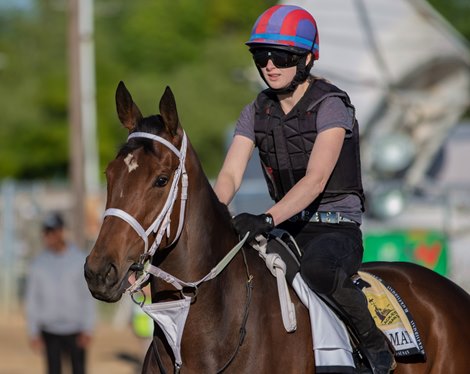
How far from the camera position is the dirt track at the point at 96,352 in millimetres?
16062

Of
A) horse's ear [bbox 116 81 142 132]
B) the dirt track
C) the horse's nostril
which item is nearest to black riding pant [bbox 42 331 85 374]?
the dirt track

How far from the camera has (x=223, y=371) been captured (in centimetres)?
550

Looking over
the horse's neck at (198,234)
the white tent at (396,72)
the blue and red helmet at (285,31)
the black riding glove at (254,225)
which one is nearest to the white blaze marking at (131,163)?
the horse's neck at (198,234)

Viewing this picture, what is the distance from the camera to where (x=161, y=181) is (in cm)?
522

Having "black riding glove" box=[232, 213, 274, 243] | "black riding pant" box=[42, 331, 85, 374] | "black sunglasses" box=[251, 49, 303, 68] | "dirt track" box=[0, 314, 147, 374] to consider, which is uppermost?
"black sunglasses" box=[251, 49, 303, 68]

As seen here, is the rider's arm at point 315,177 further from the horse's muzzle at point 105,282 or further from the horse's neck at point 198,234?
the horse's muzzle at point 105,282

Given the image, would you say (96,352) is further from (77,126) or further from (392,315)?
(392,315)

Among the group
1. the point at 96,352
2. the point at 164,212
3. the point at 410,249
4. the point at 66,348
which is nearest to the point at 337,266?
the point at 164,212

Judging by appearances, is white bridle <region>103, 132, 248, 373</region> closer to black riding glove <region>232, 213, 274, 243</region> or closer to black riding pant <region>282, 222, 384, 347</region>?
black riding glove <region>232, 213, 274, 243</region>

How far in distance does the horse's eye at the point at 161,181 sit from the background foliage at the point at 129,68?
44.2 m

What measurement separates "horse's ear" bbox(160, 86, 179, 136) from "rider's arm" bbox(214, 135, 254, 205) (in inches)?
30.1

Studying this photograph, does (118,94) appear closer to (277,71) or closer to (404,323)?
(277,71)

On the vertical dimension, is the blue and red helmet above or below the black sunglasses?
above

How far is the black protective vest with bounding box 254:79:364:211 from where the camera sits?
19.7 ft
